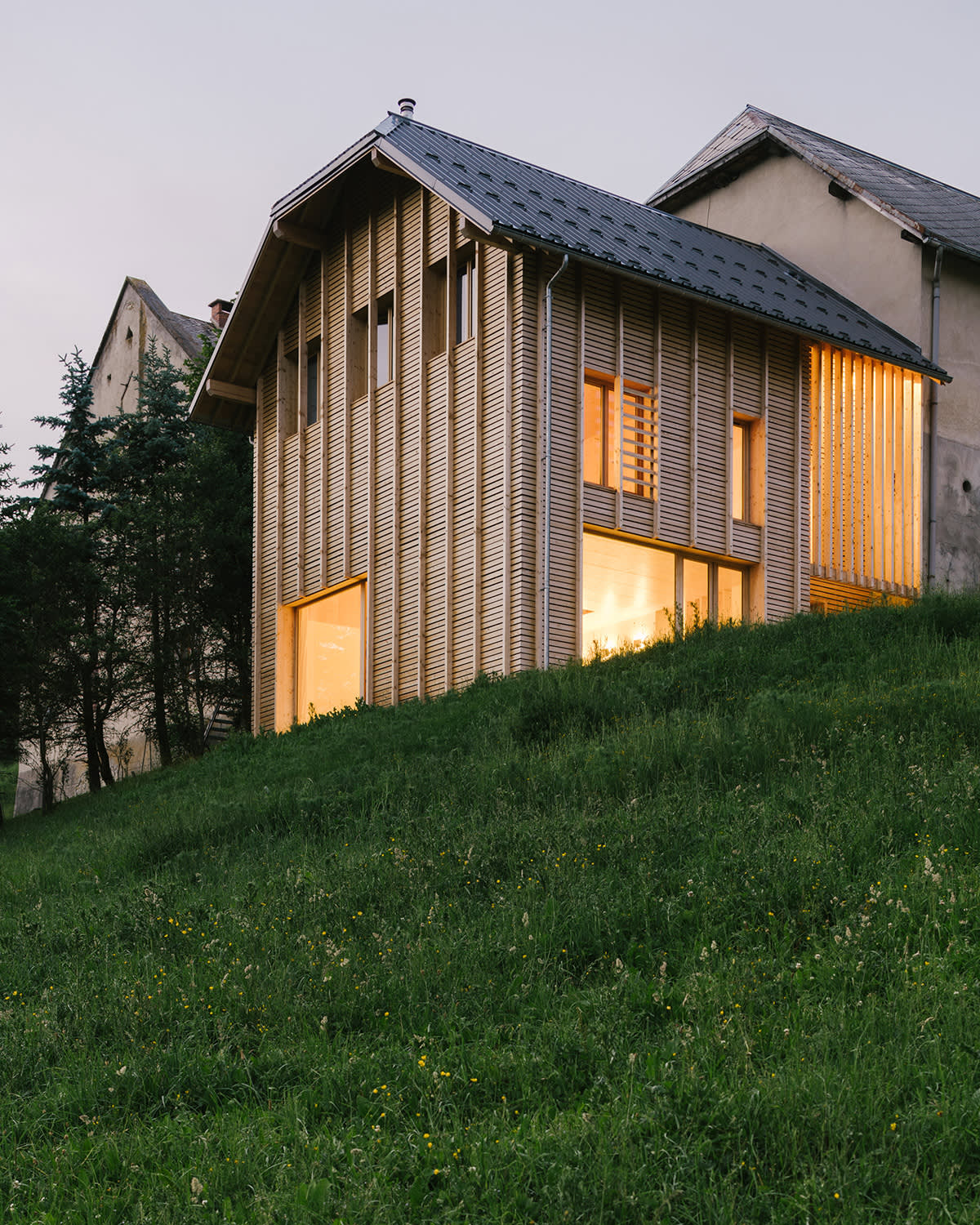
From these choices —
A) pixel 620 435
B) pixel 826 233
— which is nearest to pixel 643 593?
pixel 620 435

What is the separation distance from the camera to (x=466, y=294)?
66.1ft

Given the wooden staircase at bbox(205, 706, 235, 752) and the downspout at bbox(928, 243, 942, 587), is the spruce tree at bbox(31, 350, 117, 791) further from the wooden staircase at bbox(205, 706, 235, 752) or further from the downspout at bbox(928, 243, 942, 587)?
the downspout at bbox(928, 243, 942, 587)

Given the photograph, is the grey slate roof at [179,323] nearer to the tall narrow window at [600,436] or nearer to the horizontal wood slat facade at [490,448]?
the horizontal wood slat facade at [490,448]

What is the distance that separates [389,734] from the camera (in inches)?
606

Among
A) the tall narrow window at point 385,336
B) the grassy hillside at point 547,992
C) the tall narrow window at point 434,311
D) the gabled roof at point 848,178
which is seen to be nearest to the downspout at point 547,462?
the tall narrow window at point 434,311

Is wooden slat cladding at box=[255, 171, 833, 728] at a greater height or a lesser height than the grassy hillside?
greater

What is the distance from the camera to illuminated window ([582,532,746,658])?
1886 centimetres

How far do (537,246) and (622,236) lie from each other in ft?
10.3

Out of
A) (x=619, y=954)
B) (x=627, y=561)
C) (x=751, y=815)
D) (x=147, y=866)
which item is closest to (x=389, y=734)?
(x=147, y=866)

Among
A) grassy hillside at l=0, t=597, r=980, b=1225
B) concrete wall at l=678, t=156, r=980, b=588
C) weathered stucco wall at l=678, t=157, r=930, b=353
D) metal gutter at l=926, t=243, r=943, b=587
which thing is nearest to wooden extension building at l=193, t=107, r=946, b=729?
metal gutter at l=926, t=243, r=943, b=587

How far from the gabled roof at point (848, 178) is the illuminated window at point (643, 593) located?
7932mm

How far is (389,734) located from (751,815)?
708cm

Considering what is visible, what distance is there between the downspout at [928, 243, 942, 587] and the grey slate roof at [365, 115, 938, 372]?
1.85 ft

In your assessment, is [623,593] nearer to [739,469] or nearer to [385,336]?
[739,469]
